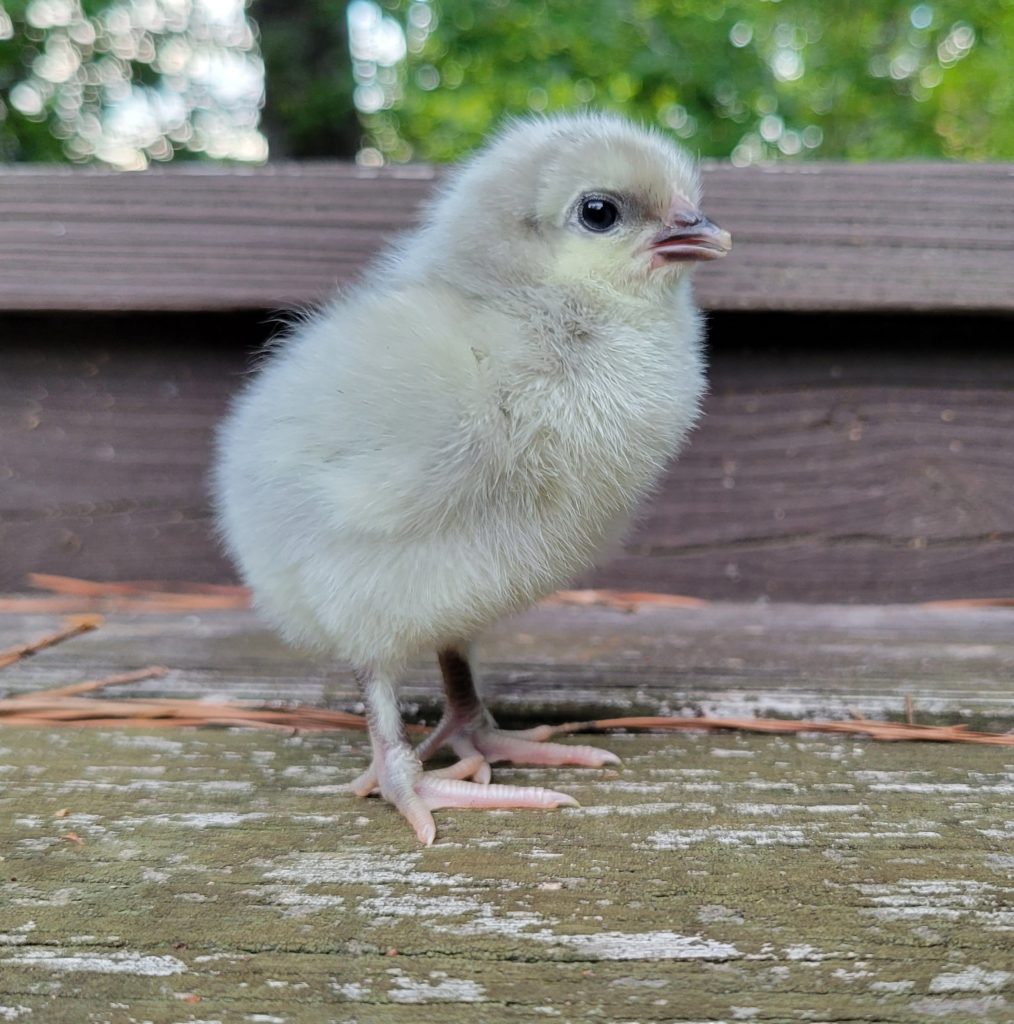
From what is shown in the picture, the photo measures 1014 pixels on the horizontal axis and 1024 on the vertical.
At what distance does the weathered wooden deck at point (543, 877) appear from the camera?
71 centimetres

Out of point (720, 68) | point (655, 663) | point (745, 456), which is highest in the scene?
point (720, 68)

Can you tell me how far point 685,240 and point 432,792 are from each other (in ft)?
2.44

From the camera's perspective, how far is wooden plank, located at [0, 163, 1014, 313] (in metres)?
1.74

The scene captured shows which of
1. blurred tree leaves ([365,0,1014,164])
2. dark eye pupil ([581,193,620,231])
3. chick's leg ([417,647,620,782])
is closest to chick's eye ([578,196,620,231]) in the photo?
dark eye pupil ([581,193,620,231])

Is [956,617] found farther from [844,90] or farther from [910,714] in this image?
[844,90]

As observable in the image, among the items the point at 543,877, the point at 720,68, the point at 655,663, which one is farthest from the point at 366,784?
the point at 720,68

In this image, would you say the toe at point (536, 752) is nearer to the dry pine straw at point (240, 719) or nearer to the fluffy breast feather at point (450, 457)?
the dry pine straw at point (240, 719)

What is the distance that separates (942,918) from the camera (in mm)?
786

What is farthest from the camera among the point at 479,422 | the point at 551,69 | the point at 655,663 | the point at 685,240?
the point at 551,69

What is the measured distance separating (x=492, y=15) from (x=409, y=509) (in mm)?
4945

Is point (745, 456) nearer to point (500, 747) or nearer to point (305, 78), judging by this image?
point (500, 747)

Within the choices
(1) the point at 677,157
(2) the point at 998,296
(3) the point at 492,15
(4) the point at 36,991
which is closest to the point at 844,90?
(3) the point at 492,15

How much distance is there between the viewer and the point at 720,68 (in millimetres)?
5586

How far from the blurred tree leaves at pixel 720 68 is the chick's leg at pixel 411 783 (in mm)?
2585
